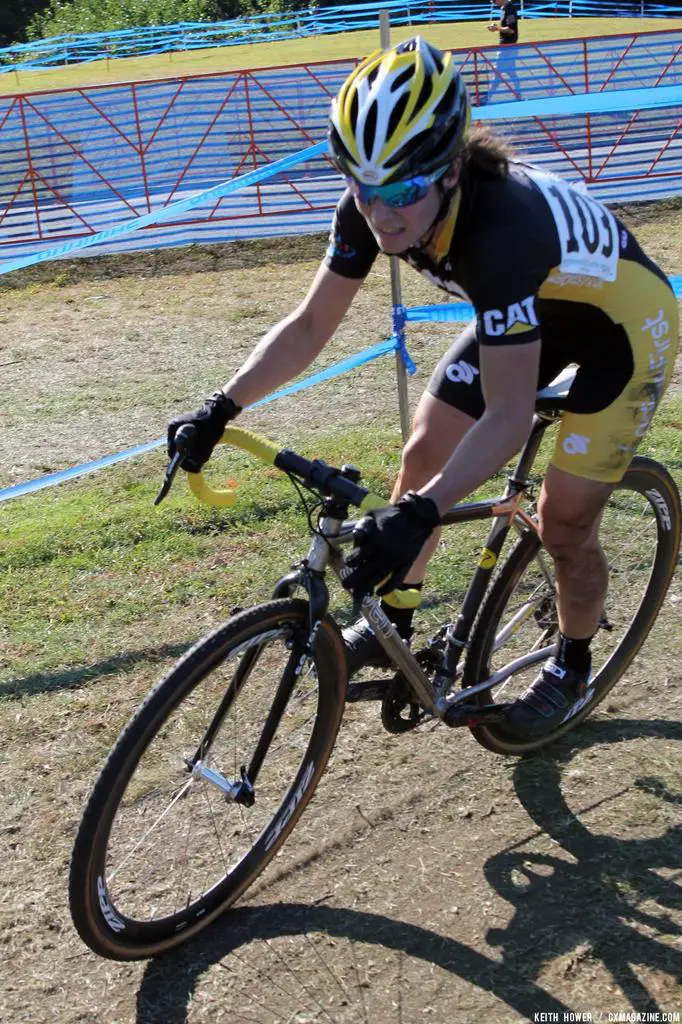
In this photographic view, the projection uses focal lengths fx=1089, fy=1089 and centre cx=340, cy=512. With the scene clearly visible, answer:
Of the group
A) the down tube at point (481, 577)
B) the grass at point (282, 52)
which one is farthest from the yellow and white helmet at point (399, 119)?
the grass at point (282, 52)

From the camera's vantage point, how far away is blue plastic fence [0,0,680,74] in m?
36.9

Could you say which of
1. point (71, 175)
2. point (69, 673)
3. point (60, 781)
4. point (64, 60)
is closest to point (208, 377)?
point (69, 673)

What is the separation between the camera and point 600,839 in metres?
3.51

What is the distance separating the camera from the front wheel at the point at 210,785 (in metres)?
2.78

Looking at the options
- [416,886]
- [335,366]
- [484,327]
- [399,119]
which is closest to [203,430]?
[484,327]

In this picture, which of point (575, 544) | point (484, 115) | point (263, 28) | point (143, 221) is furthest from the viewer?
point (263, 28)

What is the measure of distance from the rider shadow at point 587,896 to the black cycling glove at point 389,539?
4.00 feet

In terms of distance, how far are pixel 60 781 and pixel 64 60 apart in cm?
3766

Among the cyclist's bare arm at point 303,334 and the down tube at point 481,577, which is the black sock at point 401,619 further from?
the cyclist's bare arm at point 303,334

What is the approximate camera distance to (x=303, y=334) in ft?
11.1

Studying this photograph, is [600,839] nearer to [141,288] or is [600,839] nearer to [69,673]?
[69,673]

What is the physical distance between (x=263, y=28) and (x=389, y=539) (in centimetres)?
4079

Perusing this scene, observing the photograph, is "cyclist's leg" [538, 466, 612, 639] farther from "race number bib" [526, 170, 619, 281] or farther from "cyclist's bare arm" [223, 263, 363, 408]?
"cyclist's bare arm" [223, 263, 363, 408]

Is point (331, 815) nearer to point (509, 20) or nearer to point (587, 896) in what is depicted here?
point (587, 896)
